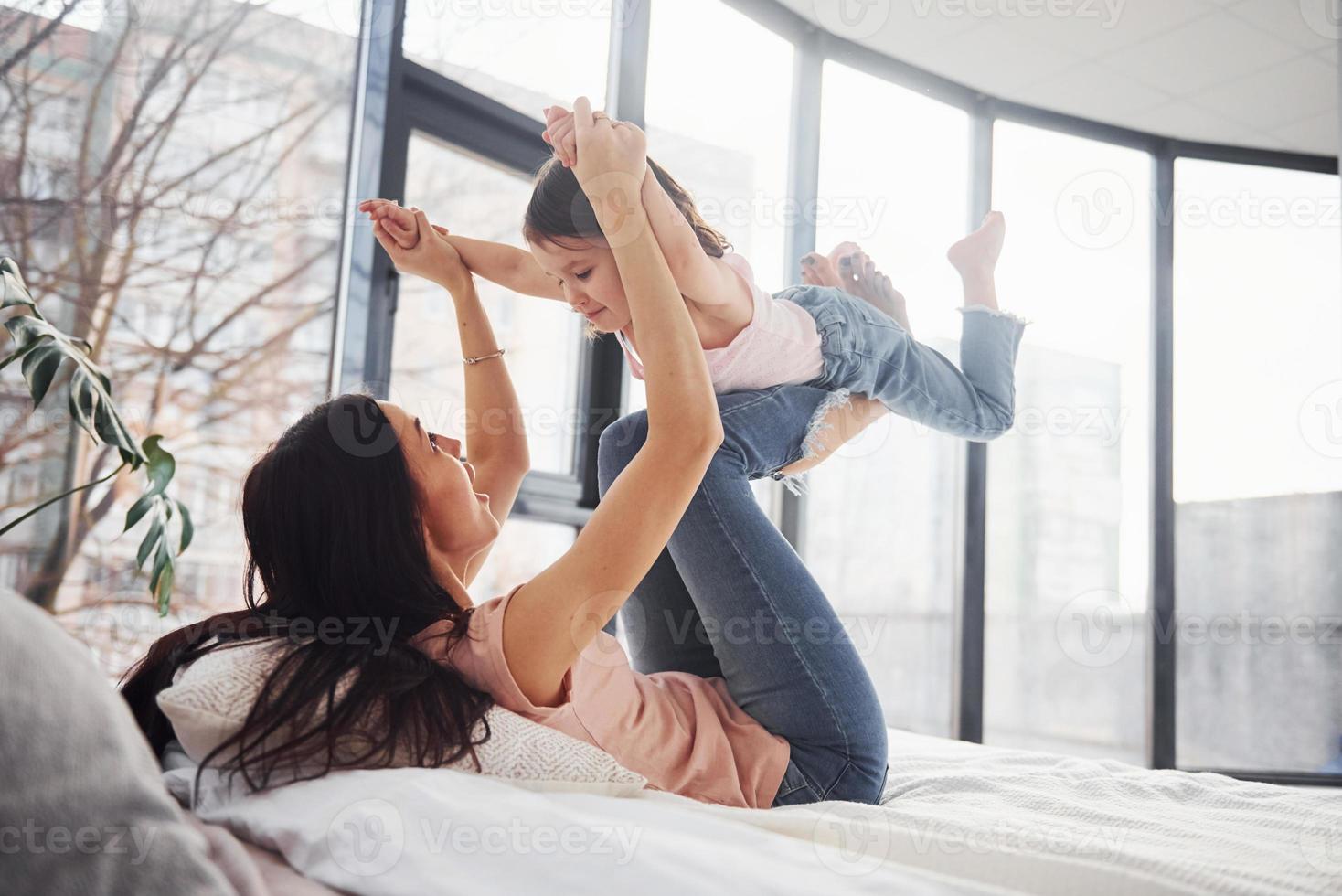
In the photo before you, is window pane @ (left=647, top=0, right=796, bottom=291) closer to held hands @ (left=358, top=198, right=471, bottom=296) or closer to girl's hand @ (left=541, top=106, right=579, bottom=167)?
held hands @ (left=358, top=198, right=471, bottom=296)

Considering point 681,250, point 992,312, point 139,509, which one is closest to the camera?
point 681,250

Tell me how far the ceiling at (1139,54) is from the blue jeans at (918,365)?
2165mm

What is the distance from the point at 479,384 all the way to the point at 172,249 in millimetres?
1017

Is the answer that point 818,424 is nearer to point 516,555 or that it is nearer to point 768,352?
point 768,352

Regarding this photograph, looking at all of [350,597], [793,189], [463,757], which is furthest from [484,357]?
[793,189]

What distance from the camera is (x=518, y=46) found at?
278 cm

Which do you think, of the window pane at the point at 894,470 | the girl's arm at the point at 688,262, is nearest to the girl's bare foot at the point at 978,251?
the girl's arm at the point at 688,262

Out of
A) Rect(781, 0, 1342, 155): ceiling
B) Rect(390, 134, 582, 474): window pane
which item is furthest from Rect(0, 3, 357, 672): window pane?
Rect(781, 0, 1342, 155): ceiling

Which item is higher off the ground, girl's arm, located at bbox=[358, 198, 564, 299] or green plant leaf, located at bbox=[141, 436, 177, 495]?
girl's arm, located at bbox=[358, 198, 564, 299]

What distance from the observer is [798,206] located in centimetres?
350

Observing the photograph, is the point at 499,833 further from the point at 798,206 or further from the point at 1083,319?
the point at 1083,319

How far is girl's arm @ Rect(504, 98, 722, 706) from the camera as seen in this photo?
37.3 inches

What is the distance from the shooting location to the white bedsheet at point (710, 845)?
0.66 m

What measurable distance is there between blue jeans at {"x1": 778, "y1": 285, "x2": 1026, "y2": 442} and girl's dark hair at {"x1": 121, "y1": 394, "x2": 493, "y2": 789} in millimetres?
715
